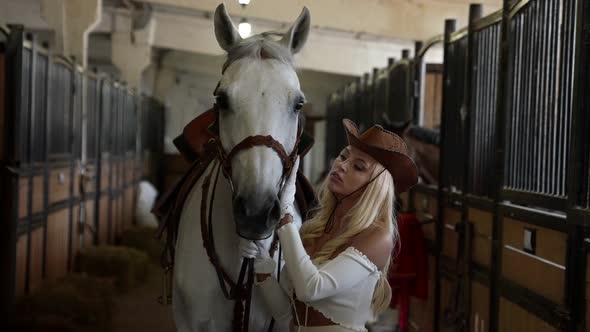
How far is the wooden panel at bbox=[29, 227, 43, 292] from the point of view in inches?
176

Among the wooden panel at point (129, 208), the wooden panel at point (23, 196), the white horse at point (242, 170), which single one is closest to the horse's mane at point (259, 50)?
the white horse at point (242, 170)

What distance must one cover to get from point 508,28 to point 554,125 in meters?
0.65

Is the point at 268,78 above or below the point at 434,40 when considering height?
below

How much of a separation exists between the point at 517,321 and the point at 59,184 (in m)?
3.53

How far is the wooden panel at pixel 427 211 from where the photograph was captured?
13.7ft

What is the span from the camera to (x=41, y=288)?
4.70 metres

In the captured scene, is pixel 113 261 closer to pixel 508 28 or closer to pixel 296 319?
pixel 508 28

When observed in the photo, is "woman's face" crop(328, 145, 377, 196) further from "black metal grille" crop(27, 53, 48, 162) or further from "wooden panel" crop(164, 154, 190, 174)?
"wooden panel" crop(164, 154, 190, 174)

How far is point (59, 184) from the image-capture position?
5.17 m

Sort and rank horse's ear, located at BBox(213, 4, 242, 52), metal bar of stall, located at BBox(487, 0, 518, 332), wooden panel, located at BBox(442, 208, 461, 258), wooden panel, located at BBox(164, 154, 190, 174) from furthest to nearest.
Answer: wooden panel, located at BBox(164, 154, 190, 174) → wooden panel, located at BBox(442, 208, 461, 258) → metal bar of stall, located at BBox(487, 0, 518, 332) → horse's ear, located at BBox(213, 4, 242, 52)

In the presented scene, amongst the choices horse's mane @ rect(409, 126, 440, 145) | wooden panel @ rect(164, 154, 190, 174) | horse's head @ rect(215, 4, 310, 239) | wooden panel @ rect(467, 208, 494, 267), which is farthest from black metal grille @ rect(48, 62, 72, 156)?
wooden panel @ rect(164, 154, 190, 174)

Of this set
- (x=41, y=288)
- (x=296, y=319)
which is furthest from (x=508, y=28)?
(x=41, y=288)

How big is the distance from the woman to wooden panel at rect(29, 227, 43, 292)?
290 cm

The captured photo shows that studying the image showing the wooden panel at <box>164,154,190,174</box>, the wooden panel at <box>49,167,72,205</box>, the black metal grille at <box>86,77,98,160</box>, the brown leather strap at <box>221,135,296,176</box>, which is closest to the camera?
the brown leather strap at <box>221,135,296,176</box>
